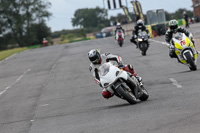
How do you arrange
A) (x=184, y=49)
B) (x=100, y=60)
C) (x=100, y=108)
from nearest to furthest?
(x=100, y=60), (x=100, y=108), (x=184, y=49)

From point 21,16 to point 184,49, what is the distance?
312 ft

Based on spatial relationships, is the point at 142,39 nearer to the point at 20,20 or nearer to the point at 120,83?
the point at 120,83

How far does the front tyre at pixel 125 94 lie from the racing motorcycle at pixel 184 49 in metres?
4.83

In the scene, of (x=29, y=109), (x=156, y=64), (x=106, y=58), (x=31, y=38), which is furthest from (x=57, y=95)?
(x=31, y=38)

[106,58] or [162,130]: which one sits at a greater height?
[106,58]

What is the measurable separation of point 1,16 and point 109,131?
338 ft

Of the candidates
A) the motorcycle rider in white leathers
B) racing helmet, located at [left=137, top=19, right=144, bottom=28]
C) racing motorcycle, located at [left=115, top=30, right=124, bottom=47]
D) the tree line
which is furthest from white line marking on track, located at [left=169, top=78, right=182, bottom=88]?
the tree line

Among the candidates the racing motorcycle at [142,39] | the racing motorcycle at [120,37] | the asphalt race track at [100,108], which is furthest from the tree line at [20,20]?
the asphalt race track at [100,108]

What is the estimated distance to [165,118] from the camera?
831cm

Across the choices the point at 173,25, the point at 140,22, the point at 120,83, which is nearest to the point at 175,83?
the point at 173,25

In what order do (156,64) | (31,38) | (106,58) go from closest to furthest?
(106,58) → (156,64) → (31,38)

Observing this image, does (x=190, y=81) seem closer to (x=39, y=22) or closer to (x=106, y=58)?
(x=106, y=58)

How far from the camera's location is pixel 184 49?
15.0m

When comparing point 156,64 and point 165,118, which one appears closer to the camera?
point 165,118
